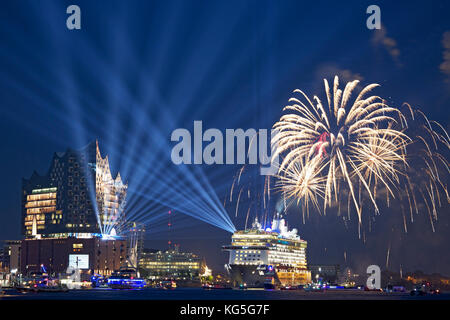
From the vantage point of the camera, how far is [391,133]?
11200 centimetres
